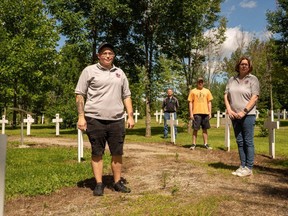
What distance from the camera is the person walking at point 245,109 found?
6045 millimetres

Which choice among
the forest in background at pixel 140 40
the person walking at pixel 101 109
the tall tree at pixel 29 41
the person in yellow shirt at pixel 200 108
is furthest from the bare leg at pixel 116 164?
the tall tree at pixel 29 41

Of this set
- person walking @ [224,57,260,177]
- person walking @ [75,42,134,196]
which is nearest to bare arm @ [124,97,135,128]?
person walking @ [75,42,134,196]

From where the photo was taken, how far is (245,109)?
598 centimetres

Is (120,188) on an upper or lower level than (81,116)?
lower

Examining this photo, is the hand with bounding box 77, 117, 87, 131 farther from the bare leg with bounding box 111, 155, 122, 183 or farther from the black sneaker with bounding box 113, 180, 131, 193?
the black sneaker with bounding box 113, 180, 131, 193

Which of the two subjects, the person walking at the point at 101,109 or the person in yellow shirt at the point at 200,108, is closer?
the person walking at the point at 101,109

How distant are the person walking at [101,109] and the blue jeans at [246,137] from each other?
2.25 meters

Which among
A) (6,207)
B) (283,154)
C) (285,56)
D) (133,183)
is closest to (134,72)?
(283,154)

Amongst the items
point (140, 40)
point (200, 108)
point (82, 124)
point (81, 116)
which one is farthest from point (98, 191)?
point (140, 40)

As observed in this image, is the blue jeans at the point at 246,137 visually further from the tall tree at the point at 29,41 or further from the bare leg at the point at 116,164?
the tall tree at the point at 29,41

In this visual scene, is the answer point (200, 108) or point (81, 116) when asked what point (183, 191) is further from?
point (200, 108)

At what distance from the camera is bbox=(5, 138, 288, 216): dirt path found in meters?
4.13

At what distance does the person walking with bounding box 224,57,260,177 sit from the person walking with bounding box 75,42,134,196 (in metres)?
2.19

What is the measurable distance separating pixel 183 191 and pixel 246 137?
1.90 metres
